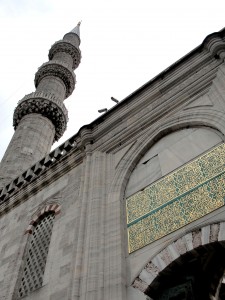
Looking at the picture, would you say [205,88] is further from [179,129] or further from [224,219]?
[224,219]

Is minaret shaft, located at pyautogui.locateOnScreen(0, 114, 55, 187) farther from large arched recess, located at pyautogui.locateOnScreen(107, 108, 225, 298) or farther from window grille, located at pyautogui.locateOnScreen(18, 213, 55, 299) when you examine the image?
large arched recess, located at pyautogui.locateOnScreen(107, 108, 225, 298)

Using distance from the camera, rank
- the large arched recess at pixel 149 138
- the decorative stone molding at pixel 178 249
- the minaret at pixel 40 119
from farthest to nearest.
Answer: the minaret at pixel 40 119 < the large arched recess at pixel 149 138 < the decorative stone molding at pixel 178 249

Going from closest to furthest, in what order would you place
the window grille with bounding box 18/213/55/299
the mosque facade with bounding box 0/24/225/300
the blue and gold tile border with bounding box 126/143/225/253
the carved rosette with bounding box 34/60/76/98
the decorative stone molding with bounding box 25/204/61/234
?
the mosque facade with bounding box 0/24/225/300 → the blue and gold tile border with bounding box 126/143/225/253 → the window grille with bounding box 18/213/55/299 → the decorative stone molding with bounding box 25/204/61/234 → the carved rosette with bounding box 34/60/76/98

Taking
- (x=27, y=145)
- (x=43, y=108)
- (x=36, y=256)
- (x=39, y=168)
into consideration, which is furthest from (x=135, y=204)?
(x=43, y=108)

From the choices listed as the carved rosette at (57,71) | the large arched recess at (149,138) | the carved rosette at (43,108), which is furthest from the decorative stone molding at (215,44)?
the carved rosette at (57,71)

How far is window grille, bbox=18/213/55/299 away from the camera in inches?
249

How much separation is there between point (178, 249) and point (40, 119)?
11.7m

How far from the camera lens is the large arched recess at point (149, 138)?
18.3 ft

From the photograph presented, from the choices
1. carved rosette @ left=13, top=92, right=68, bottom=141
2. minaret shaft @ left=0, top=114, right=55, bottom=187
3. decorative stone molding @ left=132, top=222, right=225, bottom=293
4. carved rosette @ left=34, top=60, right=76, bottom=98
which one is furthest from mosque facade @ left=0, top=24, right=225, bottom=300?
carved rosette @ left=34, top=60, right=76, bottom=98

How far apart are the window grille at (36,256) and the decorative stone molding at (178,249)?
7.07 ft

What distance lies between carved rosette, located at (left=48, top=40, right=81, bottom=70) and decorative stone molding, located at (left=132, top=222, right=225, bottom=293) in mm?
17497

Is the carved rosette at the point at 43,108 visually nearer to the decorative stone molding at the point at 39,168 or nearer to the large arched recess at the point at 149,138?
the decorative stone molding at the point at 39,168

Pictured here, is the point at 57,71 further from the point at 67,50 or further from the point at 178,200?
the point at 178,200

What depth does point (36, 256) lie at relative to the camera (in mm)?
6832
